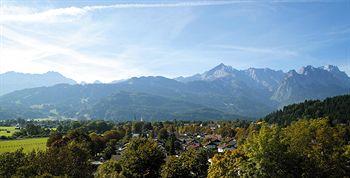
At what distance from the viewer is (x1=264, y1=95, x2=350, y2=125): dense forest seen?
124088mm

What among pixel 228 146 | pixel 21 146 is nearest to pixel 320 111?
pixel 228 146

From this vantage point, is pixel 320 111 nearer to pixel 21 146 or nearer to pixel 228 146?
pixel 228 146


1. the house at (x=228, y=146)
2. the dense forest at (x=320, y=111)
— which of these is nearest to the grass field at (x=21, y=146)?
the house at (x=228, y=146)

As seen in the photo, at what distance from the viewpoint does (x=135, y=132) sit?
475 feet

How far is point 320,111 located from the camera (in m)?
134

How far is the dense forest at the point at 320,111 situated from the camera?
407ft

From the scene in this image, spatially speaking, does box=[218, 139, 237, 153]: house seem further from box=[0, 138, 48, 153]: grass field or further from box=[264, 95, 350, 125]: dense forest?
box=[0, 138, 48, 153]: grass field

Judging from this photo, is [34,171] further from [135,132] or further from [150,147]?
[135,132]

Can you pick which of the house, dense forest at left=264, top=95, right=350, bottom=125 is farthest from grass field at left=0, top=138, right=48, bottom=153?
dense forest at left=264, top=95, right=350, bottom=125

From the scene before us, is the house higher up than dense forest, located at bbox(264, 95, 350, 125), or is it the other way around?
dense forest, located at bbox(264, 95, 350, 125)

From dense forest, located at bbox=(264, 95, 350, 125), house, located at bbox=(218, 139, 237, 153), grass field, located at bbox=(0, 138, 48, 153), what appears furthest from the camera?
dense forest, located at bbox=(264, 95, 350, 125)

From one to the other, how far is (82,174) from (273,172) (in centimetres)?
1881

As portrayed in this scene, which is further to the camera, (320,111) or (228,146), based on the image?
(320,111)

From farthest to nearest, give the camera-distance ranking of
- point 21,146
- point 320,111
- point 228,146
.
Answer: point 320,111
point 228,146
point 21,146
